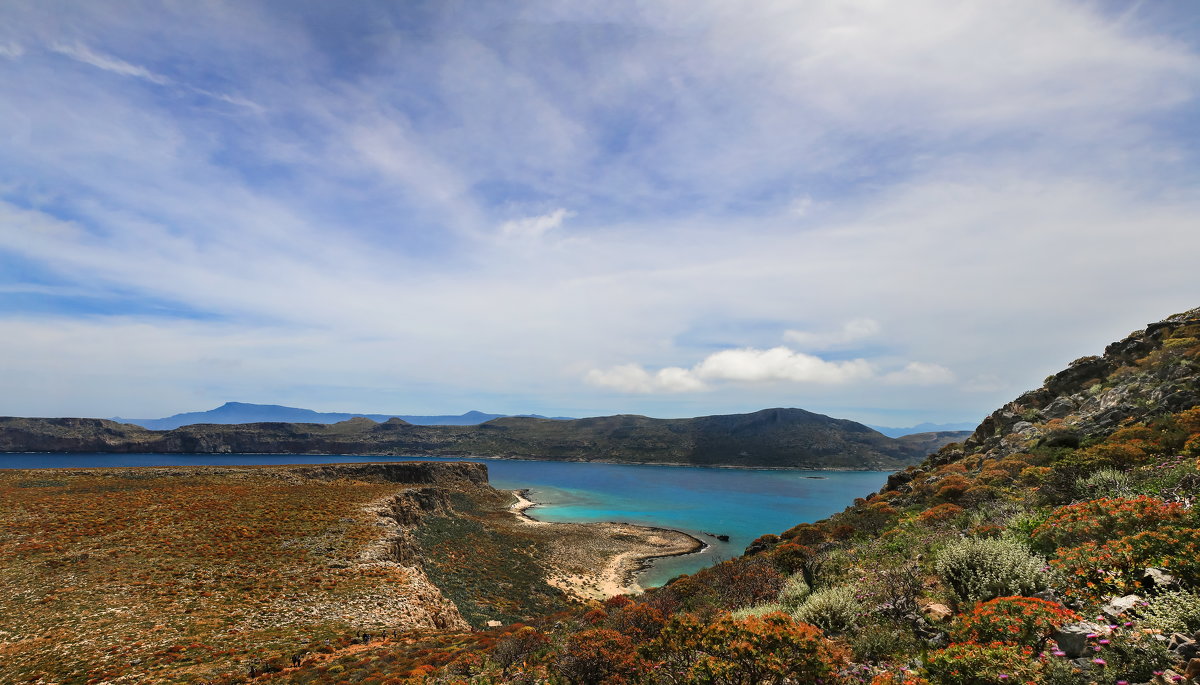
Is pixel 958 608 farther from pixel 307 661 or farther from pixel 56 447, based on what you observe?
pixel 56 447

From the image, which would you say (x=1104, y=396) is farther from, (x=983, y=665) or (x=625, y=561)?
(x=625, y=561)

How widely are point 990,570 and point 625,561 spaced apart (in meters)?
49.9

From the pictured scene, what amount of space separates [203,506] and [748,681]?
4045 centimetres

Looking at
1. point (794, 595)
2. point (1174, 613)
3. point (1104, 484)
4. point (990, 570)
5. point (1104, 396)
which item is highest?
point (1104, 396)

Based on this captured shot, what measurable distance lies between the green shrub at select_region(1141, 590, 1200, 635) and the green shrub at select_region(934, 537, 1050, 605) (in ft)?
7.95

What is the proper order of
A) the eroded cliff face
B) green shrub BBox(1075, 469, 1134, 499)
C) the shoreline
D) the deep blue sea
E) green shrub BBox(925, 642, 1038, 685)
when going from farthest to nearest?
the deep blue sea
the shoreline
the eroded cliff face
green shrub BBox(1075, 469, 1134, 499)
green shrub BBox(925, 642, 1038, 685)

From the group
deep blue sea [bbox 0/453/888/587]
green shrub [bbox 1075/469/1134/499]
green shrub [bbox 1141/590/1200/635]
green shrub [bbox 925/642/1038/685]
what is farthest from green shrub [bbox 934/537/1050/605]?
deep blue sea [bbox 0/453/888/587]

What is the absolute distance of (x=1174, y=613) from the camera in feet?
17.1

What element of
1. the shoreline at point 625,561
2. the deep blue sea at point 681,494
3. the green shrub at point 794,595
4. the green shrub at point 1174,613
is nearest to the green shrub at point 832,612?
the green shrub at point 794,595

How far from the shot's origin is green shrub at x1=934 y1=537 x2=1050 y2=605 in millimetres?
7984

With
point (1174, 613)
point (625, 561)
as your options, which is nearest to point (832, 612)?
point (1174, 613)

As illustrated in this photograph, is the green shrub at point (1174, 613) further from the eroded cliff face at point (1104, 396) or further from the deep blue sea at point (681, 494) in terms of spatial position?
the deep blue sea at point (681, 494)

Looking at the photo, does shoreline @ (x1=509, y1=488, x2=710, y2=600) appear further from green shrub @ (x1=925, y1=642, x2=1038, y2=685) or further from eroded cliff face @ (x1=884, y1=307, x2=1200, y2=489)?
green shrub @ (x1=925, y1=642, x2=1038, y2=685)

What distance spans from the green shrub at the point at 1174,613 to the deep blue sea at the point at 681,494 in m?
45.3
